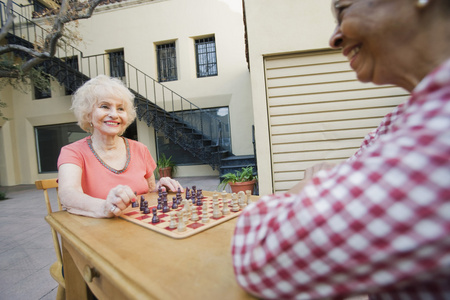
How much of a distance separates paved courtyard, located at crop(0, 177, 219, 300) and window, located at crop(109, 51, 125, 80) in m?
6.00

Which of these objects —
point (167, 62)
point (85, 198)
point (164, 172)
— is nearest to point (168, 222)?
point (85, 198)

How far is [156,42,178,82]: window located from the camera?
9.42 meters

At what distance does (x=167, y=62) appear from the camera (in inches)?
373

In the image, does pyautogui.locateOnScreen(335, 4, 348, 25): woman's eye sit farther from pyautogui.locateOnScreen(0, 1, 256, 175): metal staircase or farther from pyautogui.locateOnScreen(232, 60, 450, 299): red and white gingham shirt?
pyautogui.locateOnScreen(0, 1, 256, 175): metal staircase

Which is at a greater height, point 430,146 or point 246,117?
point 246,117

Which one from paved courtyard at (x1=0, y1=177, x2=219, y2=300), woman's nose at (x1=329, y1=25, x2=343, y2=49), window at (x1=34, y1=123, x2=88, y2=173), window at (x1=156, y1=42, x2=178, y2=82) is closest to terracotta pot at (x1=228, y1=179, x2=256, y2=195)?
paved courtyard at (x1=0, y1=177, x2=219, y2=300)

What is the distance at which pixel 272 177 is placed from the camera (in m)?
3.56

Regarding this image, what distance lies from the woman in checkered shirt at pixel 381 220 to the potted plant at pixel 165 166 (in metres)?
8.71

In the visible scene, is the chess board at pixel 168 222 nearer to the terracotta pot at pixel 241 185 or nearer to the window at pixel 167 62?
the terracotta pot at pixel 241 185

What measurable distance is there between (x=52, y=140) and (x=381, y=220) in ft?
42.6

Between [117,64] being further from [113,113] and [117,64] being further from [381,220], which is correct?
[381,220]

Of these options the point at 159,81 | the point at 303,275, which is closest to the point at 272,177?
the point at 303,275

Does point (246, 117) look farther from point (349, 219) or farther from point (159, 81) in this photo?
point (349, 219)

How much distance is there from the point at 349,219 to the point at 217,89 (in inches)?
354
